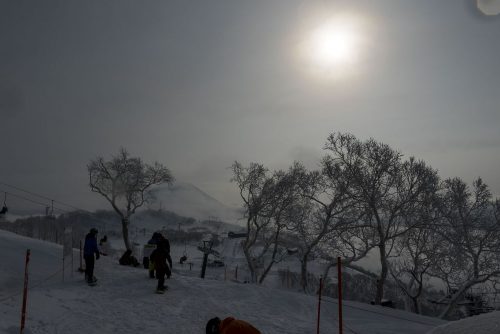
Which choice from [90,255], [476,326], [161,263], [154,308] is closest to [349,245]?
[161,263]

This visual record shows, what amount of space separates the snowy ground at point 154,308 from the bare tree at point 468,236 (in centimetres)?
1767

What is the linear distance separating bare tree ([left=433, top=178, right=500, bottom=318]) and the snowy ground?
17674mm

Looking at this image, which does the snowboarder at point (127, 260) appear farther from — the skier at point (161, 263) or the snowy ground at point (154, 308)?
the skier at point (161, 263)

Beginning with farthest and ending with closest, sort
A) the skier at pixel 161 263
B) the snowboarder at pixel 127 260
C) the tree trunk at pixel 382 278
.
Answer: the tree trunk at pixel 382 278 < the snowboarder at pixel 127 260 < the skier at pixel 161 263

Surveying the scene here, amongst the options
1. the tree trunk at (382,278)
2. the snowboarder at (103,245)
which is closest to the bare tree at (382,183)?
the tree trunk at (382,278)

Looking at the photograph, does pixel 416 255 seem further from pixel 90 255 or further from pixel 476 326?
pixel 476 326

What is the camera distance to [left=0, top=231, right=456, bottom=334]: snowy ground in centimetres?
991

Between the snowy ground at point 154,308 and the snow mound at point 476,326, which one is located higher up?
the snow mound at point 476,326

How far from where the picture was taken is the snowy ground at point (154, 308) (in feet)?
32.5

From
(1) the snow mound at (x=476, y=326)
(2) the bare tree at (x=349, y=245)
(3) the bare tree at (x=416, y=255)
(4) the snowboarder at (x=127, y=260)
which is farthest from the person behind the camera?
(3) the bare tree at (x=416, y=255)

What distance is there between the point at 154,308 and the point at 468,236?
2650 cm

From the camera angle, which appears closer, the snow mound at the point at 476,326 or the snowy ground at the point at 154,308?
the snow mound at the point at 476,326

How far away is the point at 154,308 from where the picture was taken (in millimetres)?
11781

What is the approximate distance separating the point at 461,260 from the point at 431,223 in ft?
15.6
